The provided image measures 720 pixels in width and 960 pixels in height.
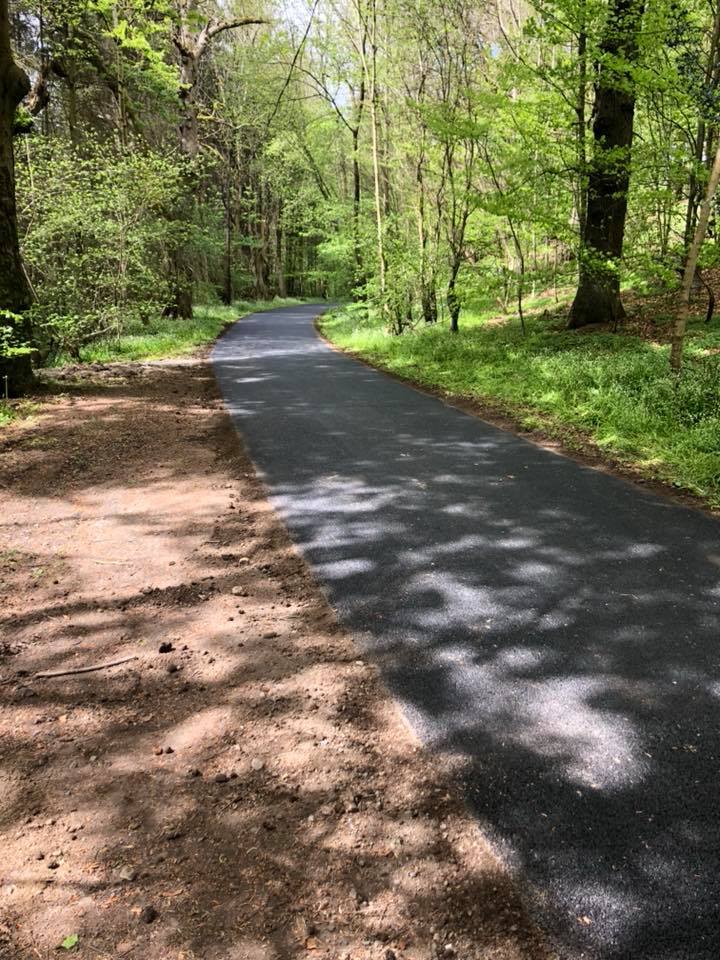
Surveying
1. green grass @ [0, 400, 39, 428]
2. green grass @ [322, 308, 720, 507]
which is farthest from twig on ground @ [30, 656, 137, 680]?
green grass @ [0, 400, 39, 428]

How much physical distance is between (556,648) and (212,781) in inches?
69.0

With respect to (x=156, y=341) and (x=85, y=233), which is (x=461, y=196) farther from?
(x=156, y=341)

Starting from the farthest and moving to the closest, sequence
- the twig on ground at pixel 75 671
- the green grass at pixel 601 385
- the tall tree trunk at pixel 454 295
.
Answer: the tall tree trunk at pixel 454 295
the green grass at pixel 601 385
the twig on ground at pixel 75 671

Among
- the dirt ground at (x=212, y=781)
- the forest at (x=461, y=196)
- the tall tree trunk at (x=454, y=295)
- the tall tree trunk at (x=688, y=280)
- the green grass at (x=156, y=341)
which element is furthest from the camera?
the tall tree trunk at (x=454, y=295)

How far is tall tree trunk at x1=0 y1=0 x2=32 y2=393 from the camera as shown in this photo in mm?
8211

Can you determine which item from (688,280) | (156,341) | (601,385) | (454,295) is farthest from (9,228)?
(454,295)

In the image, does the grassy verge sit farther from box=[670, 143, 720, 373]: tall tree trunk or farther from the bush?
box=[670, 143, 720, 373]: tall tree trunk

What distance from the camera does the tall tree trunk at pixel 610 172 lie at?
9.20 m

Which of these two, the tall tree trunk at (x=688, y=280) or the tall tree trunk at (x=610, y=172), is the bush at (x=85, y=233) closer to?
the tall tree trunk at (x=610, y=172)

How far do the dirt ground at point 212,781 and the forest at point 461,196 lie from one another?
4.16m

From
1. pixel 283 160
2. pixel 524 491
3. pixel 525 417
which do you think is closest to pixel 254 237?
pixel 283 160

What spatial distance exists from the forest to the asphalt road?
1.70 metres

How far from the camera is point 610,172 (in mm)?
9961

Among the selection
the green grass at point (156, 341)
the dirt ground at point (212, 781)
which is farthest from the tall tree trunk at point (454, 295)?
the dirt ground at point (212, 781)
